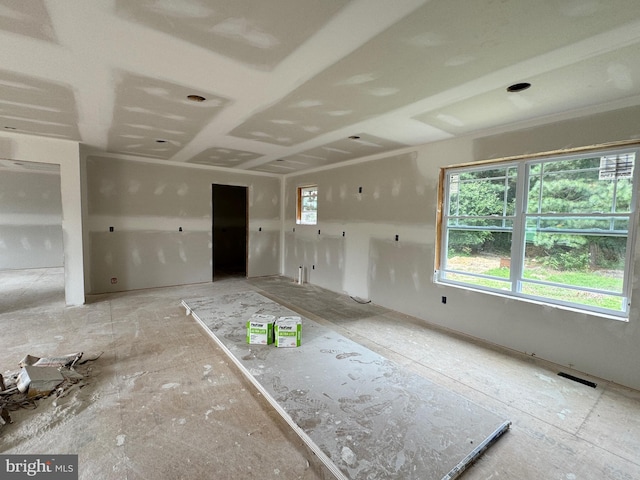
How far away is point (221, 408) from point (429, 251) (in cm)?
320

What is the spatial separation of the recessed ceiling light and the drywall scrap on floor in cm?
249

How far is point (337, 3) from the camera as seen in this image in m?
1.46

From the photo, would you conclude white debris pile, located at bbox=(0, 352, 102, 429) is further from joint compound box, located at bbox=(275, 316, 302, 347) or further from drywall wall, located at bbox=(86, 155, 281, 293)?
drywall wall, located at bbox=(86, 155, 281, 293)

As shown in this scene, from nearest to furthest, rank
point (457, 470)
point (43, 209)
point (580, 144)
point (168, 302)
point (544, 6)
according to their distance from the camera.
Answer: point (544, 6), point (457, 470), point (580, 144), point (168, 302), point (43, 209)

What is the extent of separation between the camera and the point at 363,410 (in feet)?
6.99

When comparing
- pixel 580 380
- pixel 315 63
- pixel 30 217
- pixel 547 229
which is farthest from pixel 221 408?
pixel 30 217

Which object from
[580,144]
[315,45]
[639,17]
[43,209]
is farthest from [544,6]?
[43,209]

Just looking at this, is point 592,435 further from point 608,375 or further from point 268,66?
point 268,66

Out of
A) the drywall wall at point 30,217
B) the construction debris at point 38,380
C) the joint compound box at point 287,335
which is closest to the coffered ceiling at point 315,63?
the joint compound box at point 287,335

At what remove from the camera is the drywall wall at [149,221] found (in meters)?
5.31

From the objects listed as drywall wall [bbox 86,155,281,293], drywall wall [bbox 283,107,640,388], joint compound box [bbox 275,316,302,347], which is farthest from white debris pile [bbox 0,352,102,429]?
drywall wall [bbox 283,107,640,388]

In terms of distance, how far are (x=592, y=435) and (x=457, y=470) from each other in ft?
3.85

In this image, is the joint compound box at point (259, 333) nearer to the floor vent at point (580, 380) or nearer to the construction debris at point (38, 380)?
the construction debris at point (38, 380)

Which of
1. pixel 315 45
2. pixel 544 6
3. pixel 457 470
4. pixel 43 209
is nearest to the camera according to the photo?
pixel 544 6
